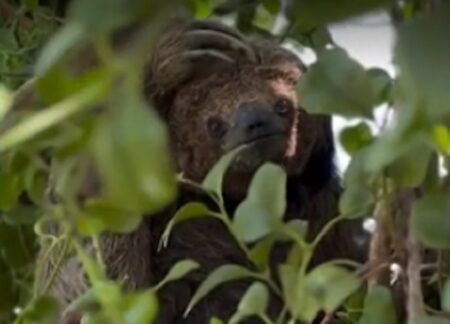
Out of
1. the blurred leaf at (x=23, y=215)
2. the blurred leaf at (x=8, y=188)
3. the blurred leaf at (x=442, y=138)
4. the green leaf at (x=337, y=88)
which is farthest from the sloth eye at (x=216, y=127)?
the blurred leaf at (x=442, y=138)

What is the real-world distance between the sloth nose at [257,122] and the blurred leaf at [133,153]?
815mm

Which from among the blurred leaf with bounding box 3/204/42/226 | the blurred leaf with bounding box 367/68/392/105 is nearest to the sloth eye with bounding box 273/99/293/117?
the blurred leaf with bounding box 3/204/42/226

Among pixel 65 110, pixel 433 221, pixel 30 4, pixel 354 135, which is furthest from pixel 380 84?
pixel 30 4

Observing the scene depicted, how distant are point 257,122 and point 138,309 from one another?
0.62m

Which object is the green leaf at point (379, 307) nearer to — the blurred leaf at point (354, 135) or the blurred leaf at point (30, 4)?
the blurred leaf at point (354, 135)

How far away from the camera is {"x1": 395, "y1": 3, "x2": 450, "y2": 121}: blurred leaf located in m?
0.25

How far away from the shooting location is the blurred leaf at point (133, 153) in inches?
9.3

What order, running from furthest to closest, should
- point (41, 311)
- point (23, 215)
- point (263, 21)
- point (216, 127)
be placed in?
1. point (216, 127)
2. point (263, 21)
3. point (23, 215)
4. point (41, 311)

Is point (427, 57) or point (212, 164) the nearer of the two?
point (427, 57)

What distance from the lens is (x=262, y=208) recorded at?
1.66 feet

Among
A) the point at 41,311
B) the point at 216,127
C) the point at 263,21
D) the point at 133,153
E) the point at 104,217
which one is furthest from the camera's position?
the point at 216,127

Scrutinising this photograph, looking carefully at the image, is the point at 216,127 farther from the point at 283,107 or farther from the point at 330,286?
the point at 330,286

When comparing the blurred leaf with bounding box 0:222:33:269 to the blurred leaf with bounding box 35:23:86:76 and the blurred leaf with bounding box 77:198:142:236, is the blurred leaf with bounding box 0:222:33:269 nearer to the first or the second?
the blurred leaf with bounding box 77:198:142:236

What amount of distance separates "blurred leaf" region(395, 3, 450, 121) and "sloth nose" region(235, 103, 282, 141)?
801mm
